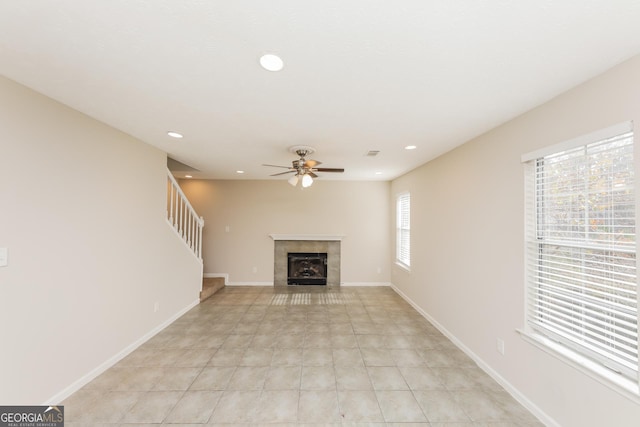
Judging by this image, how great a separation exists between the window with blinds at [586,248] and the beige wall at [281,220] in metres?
3.79

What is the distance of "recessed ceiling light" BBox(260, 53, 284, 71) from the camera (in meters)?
1.40

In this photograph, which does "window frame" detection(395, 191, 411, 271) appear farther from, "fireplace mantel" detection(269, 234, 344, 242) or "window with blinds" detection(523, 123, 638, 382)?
"window with blinds" detection(523, 123, 638, 382)

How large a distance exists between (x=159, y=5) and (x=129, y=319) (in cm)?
315

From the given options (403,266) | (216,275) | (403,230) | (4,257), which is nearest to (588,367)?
(403,266)

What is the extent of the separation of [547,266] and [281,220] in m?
4.73

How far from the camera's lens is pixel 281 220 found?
229 inches

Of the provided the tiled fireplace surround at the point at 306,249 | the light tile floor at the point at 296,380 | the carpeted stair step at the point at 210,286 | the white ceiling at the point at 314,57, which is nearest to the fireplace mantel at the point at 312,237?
the tiled fireplace surround at the point at 306,249

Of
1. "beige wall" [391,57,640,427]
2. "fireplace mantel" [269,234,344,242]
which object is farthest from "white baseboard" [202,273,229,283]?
"beige wall" [391,57,640,427]

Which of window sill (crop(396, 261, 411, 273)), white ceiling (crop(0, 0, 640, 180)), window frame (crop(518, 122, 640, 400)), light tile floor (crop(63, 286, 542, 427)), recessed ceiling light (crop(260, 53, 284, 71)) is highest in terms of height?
white ceiling (crop(0, 0, 640, 180))

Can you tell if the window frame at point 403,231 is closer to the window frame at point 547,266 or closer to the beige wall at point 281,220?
the beige wall at point 281,220

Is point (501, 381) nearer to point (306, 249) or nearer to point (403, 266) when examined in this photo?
point (403, 266)

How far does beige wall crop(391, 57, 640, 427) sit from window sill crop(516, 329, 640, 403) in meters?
0.04

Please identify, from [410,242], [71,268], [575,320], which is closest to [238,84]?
[71,268]

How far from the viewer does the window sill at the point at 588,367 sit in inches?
54.8
